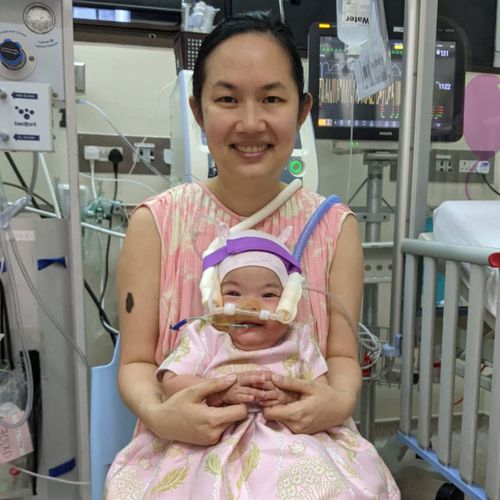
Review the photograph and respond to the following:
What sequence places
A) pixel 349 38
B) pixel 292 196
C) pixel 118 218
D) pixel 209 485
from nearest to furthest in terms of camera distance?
pixel 209 485 < pixel 292 196 < pixel 349 38 < pixel 118 218

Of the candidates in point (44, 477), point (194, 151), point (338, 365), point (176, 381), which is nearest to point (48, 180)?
point (194, 151)

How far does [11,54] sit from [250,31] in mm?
623

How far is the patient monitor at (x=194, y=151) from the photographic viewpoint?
5.25ft

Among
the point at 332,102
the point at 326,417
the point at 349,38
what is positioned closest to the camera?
the point at 326,417

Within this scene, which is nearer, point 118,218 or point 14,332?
point 14,332

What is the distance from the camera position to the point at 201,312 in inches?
43.2

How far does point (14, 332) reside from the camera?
4.44ft

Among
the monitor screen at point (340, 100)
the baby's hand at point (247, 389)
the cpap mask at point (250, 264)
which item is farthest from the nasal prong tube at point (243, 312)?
the monitor screen at point (340, 100)

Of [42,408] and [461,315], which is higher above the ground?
[461,315]

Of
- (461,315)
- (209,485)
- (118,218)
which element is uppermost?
(118,218)

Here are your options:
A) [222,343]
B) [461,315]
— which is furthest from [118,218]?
[461,315]

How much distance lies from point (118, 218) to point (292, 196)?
119 cm

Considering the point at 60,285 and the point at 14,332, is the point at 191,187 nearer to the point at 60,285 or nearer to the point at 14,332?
the point at 60,285

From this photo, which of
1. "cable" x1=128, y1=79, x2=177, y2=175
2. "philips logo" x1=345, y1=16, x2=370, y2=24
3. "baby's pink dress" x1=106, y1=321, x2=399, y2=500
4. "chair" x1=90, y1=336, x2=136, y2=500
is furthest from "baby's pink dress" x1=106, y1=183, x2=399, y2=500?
"cable" x1=128, y1=79, x2=177, y2=175
